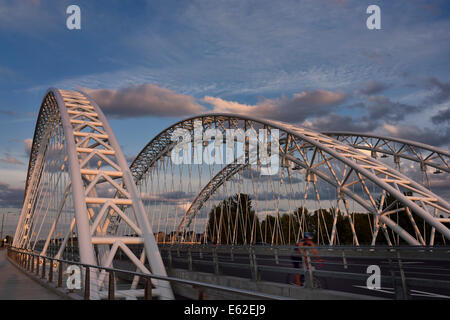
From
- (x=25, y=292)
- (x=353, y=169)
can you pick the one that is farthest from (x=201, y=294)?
(x=353, y=169)

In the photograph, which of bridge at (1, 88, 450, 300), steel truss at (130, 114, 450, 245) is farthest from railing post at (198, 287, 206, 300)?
steel truss at (130, 114, 450, 245)

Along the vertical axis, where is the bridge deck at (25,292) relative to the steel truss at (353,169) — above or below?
below

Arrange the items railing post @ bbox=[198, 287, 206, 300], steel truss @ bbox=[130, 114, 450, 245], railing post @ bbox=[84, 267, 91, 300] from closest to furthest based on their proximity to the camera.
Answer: railing post @ bbox=[198, 287, 206, 300], railing post @ bbox=[84, 267, 91, 300], steel truss @ bbox=[130, 114, 450, 245]

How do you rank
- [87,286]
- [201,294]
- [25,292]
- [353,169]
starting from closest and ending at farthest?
[201,294] → [87,286] → [25,292] → [353,169]

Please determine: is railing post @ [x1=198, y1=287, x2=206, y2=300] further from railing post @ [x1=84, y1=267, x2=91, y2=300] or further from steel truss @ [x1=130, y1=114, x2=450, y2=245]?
steel truss @ [x1=130, y1=114, x2=450, y2=245]

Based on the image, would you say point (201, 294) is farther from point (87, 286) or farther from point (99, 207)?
point (99, 207)

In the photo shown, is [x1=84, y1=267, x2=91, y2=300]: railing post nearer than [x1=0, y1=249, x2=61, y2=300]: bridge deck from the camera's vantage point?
Yes

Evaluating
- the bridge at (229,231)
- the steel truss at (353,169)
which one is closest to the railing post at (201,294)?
the bridge at (229,231)

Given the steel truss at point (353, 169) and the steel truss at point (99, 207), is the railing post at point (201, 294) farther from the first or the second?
the steel truss at point (353, 169)

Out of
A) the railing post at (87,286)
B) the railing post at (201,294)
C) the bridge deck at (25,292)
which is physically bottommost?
the bridge deck at (25,292)

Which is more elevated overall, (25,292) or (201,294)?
(201,294)

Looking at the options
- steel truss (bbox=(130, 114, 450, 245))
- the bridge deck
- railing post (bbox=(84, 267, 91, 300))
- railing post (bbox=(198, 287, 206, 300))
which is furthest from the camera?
steel truss (bbox=(130, 114, 450, 245))
